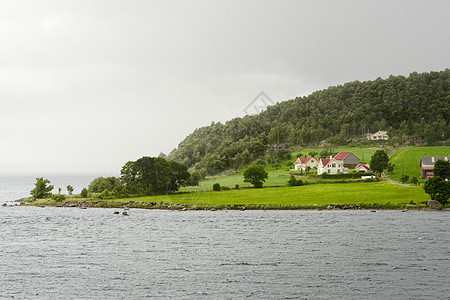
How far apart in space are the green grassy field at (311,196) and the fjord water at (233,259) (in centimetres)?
1886

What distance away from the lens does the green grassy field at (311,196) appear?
287 ft

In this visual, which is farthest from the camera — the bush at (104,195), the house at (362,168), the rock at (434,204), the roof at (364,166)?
the roof at (364,166)

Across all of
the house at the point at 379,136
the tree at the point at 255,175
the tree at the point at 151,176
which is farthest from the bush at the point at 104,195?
the house at the point at 379,136

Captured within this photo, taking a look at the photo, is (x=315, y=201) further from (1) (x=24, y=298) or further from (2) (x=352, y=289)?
(1) (x=24, y=298)

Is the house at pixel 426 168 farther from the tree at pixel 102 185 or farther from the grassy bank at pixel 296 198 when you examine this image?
the tree at pixel 102 185

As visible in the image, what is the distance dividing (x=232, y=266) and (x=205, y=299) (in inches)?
371

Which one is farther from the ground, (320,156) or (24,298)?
(320,156)

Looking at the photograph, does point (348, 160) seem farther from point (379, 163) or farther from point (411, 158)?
point (379, 163)

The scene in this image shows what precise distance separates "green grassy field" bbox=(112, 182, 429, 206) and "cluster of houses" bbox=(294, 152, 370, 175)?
21.9 meters

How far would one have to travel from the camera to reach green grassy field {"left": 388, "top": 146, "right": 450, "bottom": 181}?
12128 centimetres

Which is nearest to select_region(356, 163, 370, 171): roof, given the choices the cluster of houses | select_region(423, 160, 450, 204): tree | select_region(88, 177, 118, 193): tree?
the cluster of houses

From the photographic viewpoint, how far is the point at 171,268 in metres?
36.1

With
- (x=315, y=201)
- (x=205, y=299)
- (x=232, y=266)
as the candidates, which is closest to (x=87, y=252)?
(x=232, y=266)

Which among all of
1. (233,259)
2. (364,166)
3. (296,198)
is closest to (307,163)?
(364,166)
